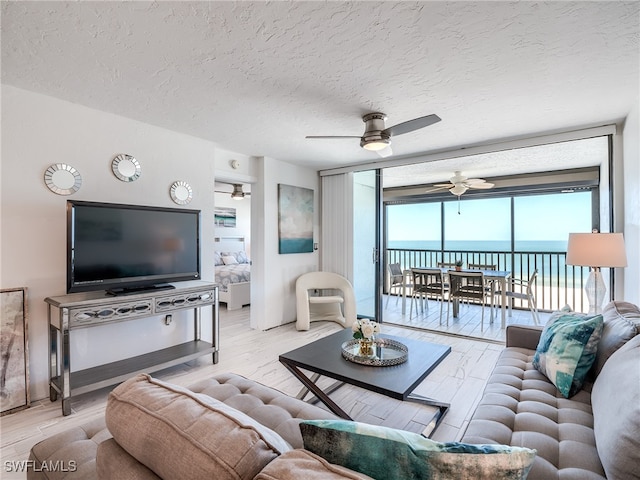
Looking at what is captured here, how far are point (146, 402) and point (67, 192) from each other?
260cm

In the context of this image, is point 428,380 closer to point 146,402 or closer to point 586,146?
point 146,402

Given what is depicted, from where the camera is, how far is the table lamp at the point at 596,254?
2502 millimetres

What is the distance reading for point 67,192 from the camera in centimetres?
268

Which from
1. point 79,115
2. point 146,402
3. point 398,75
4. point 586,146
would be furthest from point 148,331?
point 586,146

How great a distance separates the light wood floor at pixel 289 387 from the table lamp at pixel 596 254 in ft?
3.72

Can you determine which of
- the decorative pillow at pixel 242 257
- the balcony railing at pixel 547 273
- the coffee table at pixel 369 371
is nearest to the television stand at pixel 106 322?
the coffee table at pixel 369 371

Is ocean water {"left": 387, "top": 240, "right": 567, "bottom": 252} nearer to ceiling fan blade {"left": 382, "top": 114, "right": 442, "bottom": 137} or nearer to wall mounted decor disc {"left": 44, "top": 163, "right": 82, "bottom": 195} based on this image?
ceiling fan blade {"left": 382, "top": 114, "right": 442, "bottom": 137}

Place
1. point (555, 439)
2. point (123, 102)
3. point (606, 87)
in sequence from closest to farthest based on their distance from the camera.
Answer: point (555, 439) < point (606, 87) < point (123, 102)

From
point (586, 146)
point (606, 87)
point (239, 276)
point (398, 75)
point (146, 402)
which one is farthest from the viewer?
point (239, 276)

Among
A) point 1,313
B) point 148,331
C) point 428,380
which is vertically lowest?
point 428,380

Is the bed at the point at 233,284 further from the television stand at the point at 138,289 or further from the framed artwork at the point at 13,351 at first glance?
the framed artwork at the point at 13,351

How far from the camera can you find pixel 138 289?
2.86 meters

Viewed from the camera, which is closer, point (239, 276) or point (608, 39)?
point (608, 39)

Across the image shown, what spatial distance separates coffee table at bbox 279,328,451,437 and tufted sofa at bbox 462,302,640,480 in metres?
0.39
